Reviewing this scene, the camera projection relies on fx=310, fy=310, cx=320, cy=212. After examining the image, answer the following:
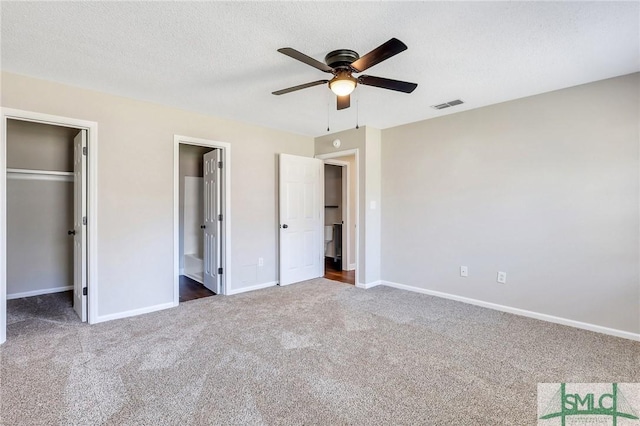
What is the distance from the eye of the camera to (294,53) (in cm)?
189

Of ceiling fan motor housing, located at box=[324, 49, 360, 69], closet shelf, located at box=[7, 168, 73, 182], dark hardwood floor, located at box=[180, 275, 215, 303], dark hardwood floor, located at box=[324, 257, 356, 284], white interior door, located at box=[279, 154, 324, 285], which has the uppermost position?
ceiling fan motor housing, located at box=[324, 49, 360, 69]

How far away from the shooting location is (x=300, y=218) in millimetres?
4914

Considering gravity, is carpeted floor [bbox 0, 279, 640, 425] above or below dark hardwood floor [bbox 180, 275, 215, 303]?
below

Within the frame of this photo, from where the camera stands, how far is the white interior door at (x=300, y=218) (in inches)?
185

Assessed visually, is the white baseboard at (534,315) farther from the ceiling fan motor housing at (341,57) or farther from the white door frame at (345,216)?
the ceiling fan motor housing at (341,57)

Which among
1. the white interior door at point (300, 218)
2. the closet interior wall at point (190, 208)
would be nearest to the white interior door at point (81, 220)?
the closet interior wall at point (190, 208)

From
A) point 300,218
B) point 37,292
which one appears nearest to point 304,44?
point 300,218

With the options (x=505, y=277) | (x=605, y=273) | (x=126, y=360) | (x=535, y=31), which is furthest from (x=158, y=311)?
(x=605, y=273)

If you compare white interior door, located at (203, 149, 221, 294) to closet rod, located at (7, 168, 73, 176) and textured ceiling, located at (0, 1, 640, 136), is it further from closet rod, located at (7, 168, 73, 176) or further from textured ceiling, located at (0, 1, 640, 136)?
closet rod, located at (7, 168, 73, 176)

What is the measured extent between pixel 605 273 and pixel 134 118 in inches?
197

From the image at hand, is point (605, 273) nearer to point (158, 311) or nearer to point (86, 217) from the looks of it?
point (158, 311)

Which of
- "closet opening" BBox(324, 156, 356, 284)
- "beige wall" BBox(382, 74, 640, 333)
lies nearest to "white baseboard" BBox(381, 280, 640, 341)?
"beige wall" BBox(382, 74, 640, 333)

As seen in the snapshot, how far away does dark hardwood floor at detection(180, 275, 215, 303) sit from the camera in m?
4.14

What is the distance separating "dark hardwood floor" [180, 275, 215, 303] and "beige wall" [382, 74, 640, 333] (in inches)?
111
